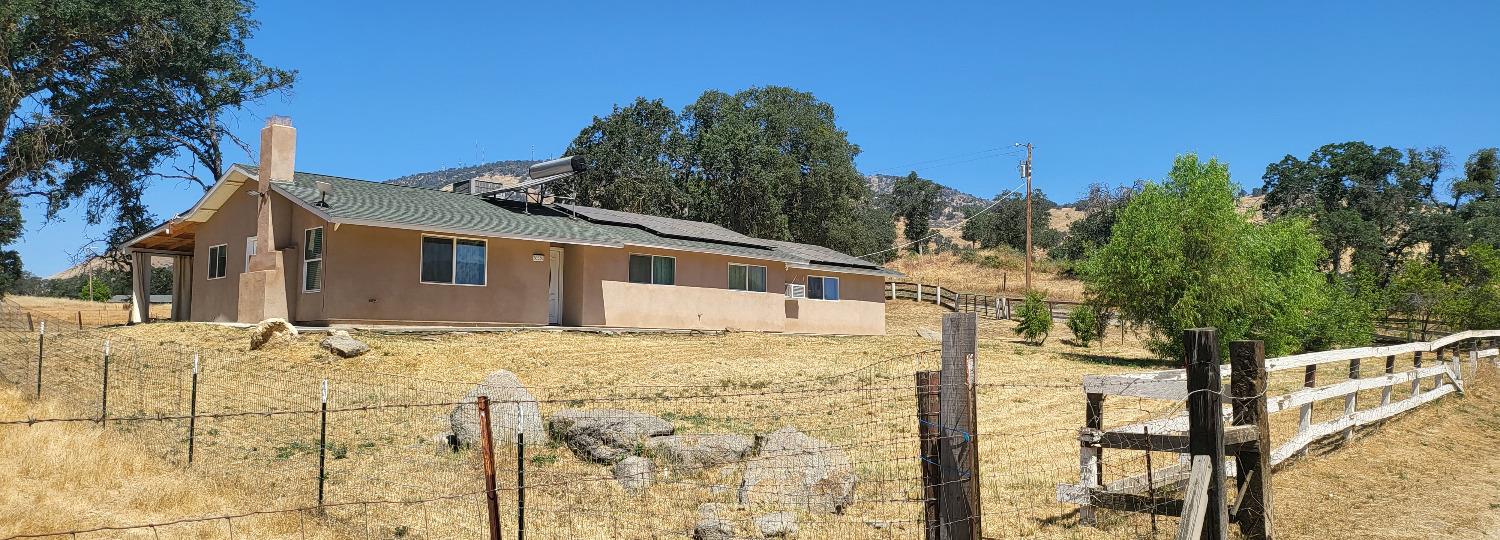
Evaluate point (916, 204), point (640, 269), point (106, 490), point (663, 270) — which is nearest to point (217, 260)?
point (640, 269)

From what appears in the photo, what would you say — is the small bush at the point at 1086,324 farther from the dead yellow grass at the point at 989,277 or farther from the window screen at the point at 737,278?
the dead yellow grass at the point at 989,277

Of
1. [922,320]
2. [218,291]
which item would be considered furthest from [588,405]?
[922,320]

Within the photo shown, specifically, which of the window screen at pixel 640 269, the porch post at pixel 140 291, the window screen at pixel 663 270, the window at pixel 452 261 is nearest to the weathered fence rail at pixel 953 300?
the window screen at pixel 663 270

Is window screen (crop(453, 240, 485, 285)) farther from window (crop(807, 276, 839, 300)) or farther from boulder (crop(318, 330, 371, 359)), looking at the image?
window (crop(807, 276, 839, 300))

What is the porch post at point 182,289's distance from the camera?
3045cm

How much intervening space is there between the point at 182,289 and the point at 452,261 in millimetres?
12930

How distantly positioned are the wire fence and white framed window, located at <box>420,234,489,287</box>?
7269 mm

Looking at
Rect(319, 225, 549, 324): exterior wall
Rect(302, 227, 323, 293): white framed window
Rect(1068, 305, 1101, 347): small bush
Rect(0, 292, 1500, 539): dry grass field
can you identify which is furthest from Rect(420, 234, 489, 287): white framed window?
Rect(1068, 305, 1101, 347): small bush

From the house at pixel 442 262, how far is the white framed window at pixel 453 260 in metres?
0.03

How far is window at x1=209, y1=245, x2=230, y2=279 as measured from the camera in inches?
1062

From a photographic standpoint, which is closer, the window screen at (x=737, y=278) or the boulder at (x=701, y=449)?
the boulder at (x=701, y=449)

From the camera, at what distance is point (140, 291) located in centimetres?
2934

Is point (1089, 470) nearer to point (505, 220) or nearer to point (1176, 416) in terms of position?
point (1176, 416)

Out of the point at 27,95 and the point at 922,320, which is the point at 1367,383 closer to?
the point at 922,320
